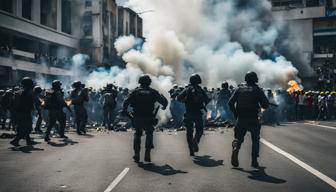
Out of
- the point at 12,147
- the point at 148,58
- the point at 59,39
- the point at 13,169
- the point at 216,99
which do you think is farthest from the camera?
the point at 59,39

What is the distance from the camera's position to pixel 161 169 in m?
7.79

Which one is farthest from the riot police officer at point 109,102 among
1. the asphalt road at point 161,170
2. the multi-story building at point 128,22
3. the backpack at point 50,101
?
the multi-story building at point 128,22

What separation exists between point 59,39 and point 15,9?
9689mm

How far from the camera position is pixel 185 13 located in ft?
146

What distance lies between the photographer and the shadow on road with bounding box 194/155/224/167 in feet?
27.4

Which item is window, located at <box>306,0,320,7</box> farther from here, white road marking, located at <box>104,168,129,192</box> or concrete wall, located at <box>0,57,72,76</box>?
white road marking, located at <box>104,168,129,192</box>

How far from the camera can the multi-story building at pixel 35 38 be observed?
3601cm

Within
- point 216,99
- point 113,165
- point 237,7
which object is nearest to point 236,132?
point 113,165

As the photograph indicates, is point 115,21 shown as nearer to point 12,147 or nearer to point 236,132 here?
point 12,147

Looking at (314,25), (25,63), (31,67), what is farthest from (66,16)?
(314,25)

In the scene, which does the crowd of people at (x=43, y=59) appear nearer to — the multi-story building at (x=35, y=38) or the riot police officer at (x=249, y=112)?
the multi-story building at (x=35, y=38)

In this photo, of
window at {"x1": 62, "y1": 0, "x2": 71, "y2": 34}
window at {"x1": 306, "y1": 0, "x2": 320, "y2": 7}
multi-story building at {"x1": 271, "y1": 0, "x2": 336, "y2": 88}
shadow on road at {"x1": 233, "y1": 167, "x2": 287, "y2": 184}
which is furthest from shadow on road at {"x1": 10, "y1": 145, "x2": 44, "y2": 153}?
window at {"x1": 306, "y1": 0, "x2": 320, "y2": 7}

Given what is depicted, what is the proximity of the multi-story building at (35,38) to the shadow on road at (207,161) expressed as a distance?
27298 mm

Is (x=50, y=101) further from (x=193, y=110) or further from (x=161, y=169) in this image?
(x=161, y=169)
